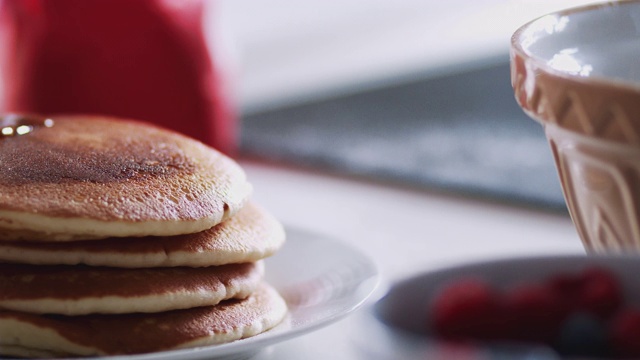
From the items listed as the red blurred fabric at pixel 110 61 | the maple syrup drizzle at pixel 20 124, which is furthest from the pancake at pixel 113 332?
the red blurred fabric at pixel 110 61

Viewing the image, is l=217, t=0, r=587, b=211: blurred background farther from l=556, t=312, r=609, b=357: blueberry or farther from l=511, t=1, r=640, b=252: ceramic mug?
l=556, t=312, r=609, b=357: blueberry

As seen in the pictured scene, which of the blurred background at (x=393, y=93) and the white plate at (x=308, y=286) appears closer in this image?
the white plate at (x=308, y=286)

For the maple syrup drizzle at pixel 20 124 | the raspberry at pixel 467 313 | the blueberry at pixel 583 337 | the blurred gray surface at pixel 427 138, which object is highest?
the maple syrup drizzle at pixel 20 124

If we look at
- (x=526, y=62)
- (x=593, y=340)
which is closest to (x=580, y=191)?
(x=526, y=62)

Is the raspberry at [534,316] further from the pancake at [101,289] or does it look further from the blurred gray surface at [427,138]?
the blurred gray surface at [427,138]

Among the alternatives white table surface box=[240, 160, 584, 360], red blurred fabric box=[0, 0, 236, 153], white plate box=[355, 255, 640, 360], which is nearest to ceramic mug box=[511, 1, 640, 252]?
white plate box=[355, 255, 640, 360]

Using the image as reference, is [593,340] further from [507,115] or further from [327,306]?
[507,115]

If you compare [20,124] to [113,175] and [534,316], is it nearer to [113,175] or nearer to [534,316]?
[113,175]
